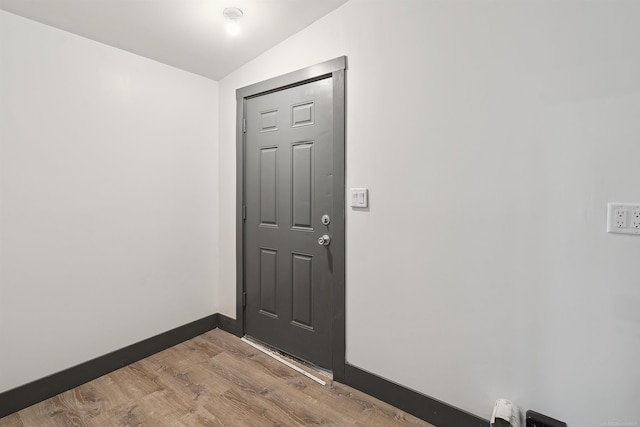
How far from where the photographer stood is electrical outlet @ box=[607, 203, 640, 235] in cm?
116

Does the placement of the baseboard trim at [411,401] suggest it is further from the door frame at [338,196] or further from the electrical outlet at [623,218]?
the electrical outlet at [623,218]

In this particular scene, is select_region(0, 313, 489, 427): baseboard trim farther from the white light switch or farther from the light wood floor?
the white light switch

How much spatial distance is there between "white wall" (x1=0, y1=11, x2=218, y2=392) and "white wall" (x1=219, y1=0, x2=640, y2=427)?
1.48 meters

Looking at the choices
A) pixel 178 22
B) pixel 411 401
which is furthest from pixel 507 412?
pixel 178 22

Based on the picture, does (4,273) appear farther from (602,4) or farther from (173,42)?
(602,4)

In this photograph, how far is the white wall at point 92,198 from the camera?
1727mm

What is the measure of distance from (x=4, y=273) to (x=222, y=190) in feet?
4.96

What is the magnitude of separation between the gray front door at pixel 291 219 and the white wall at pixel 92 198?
556mm

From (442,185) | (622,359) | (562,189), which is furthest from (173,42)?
(622,359)

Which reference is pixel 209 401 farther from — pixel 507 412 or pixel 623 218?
pixel 623 218

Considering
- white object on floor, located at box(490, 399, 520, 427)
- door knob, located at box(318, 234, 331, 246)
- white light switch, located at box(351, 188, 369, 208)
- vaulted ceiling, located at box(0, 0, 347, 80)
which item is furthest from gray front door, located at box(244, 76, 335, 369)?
white object on floor, located at box(490, 399, 520, 427)

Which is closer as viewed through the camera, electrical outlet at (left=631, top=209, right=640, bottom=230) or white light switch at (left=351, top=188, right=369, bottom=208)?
electrical outlet at (left=631, top=209, right=640, bottom=230)

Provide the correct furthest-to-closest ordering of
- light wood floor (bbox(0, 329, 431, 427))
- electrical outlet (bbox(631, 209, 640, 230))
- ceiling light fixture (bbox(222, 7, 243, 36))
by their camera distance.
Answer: ceiling light fixture (bbox(222, 7, 243, 36))
light wood floor (bbox(0, 329, 431, 427))
electrical outlet (bbox(631, 209, 640, 230))

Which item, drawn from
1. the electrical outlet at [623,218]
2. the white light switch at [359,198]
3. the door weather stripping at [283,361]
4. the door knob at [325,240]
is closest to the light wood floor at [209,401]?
the door weather stripping at [283,361]
